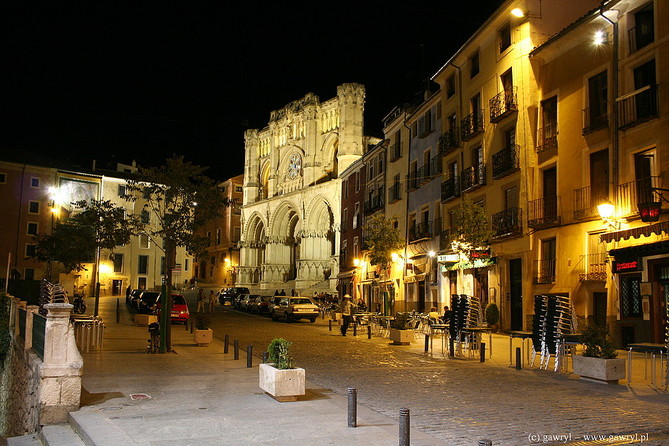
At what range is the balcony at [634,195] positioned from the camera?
60.0ft

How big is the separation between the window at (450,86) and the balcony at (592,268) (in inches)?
573

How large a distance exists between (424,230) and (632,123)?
17.3 meters

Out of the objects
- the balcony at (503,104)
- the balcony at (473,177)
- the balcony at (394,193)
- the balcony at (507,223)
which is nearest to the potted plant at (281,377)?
the balcony at (507,223)

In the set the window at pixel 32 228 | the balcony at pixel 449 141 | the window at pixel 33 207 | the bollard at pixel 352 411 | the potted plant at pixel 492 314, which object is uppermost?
the balcony at pixel 449 141

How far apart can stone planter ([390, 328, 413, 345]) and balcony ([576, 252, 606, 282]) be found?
21.0 feet

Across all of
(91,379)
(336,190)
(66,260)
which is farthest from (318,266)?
(91,379)

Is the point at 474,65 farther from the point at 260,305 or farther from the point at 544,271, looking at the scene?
the point at 260,305

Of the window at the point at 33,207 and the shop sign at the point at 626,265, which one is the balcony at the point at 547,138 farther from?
the window at the point at 33,207

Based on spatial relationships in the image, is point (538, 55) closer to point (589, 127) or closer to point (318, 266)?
point (589, 127)

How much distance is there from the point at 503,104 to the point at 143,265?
171ft

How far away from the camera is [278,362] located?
10047 millimetres

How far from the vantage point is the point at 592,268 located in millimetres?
20906

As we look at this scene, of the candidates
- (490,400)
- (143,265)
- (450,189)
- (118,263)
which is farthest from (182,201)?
(143,265)

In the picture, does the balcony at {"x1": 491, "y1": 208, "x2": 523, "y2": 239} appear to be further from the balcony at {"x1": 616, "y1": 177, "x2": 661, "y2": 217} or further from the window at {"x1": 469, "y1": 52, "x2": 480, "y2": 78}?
the window at {"x1": 469, "y1": 52, "x2": 480, "y2": 78}
